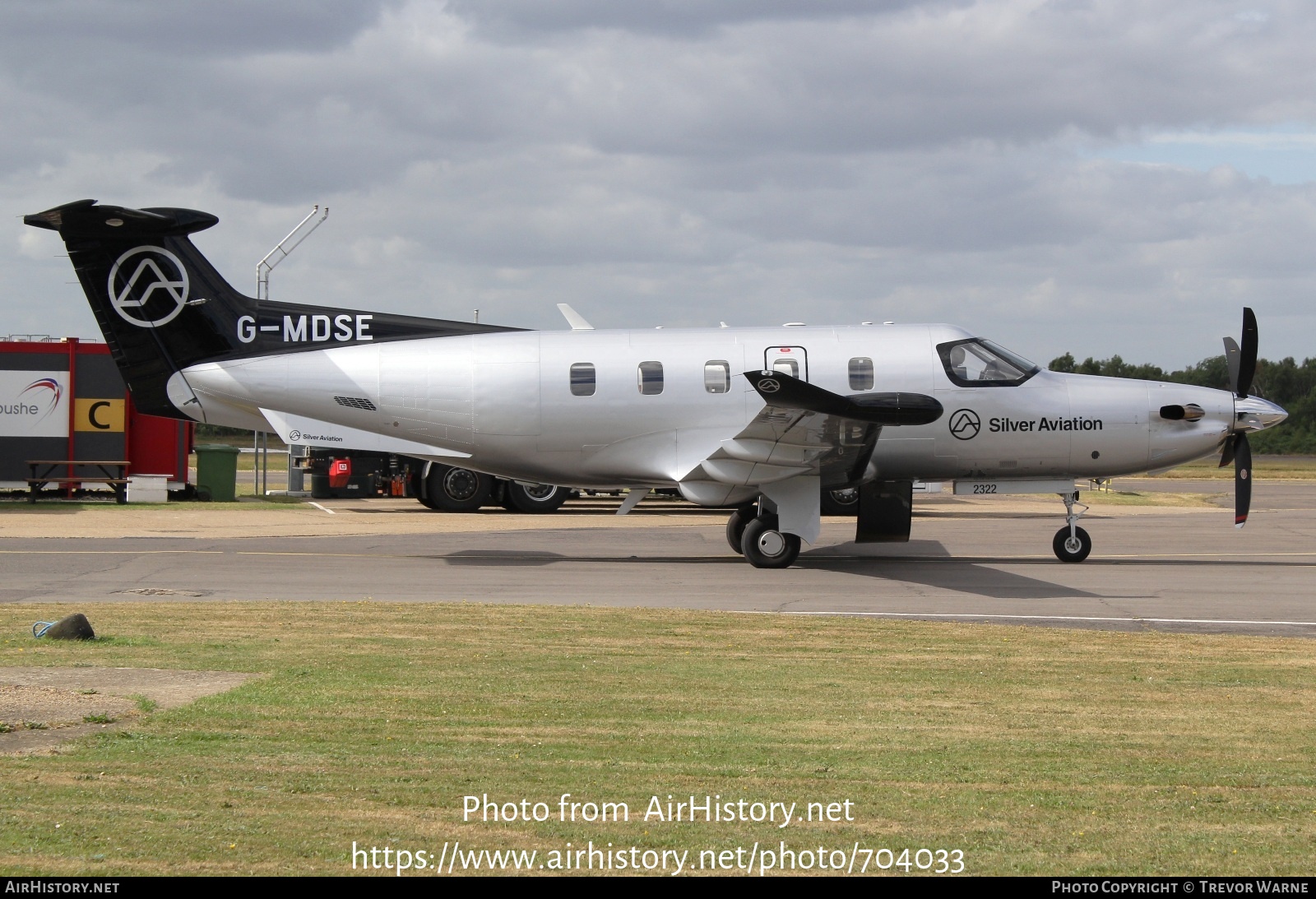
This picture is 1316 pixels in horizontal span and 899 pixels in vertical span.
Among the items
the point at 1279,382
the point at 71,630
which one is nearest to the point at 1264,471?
the point at 1279,382

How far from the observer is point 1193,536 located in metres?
23.9

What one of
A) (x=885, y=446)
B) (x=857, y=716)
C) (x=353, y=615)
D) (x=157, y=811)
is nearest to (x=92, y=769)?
(x=157, y=811)

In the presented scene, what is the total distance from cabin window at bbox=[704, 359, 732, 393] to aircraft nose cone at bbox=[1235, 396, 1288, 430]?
812cm

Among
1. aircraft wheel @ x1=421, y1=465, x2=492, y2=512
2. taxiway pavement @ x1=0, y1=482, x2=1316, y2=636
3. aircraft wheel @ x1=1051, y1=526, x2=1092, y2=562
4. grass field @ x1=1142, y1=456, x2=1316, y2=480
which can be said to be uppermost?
grass field @ x1=1142, y1=456, x2=1316, y2=480

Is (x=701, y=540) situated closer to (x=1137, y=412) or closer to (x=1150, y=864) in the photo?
(x=1137, y=412)

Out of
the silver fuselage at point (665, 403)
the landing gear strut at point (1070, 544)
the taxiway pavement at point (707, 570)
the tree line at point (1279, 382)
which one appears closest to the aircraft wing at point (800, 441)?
the silver fuselage at point (665, 403)

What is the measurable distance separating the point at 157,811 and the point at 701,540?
18.0 m

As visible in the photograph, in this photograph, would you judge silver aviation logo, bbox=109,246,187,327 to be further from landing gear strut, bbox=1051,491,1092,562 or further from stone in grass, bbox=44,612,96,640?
landing gear strut, bbox=1051,491,1092,562

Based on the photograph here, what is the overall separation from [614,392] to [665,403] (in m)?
0.82

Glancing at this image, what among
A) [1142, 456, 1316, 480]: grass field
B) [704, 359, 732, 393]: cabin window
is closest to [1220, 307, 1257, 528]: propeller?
[704, 359, 732, 393]: cabin window

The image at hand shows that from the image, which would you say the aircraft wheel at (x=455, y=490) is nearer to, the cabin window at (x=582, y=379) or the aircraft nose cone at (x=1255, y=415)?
the cabin window at (x=582, y=379)

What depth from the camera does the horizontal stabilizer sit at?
15242 millimetres

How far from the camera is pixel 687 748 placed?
691 centimetres

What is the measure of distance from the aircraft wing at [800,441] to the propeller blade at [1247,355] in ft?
19.9
